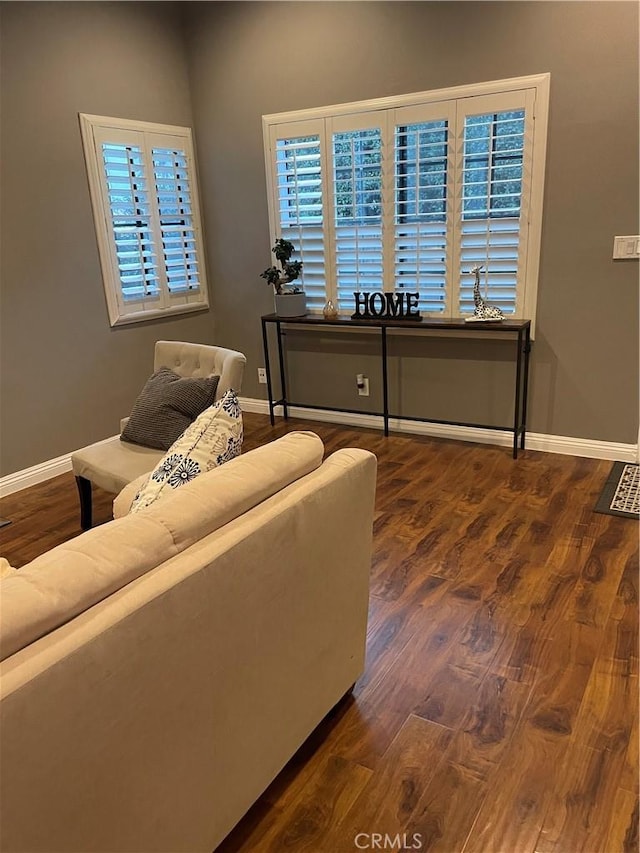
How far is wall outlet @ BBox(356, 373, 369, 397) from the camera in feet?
14.4

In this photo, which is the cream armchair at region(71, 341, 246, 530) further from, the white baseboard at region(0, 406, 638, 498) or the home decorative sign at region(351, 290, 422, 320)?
the home decorative sign at region(351, 290, 422, 320)

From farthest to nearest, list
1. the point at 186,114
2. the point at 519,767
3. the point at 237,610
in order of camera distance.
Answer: the point at 186,114 < the point at 519,767 < the point at 237,610

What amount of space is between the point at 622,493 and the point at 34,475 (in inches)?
130

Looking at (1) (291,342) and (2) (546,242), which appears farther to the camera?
(1) (291,342)

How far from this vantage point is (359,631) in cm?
189

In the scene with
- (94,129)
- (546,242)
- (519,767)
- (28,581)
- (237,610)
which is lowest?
(519,767)

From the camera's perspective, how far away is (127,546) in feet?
3.86

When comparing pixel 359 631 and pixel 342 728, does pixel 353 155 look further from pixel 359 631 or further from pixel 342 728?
pixel 342 728

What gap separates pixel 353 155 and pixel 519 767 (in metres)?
3.49

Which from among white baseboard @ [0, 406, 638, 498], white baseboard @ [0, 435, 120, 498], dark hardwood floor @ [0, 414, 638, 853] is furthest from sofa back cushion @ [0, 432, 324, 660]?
white baseboard @ [0, 435, 120, 498]

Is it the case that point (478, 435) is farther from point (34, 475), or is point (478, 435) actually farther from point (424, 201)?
point (34, 475)

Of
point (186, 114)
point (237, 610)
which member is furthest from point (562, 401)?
point (186, 114)

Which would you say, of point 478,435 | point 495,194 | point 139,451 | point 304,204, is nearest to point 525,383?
point 478,435
